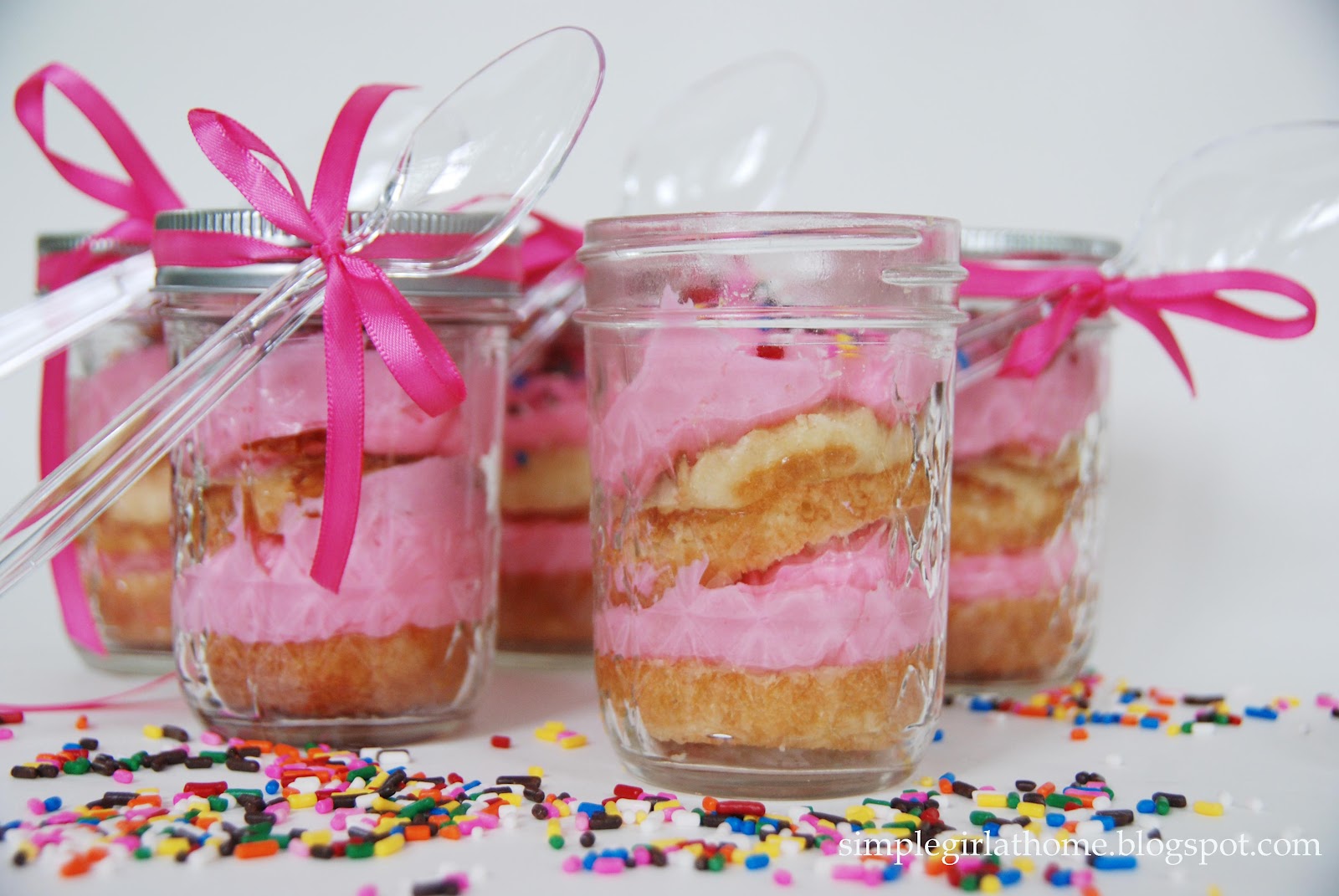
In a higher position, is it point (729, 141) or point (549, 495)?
point (729, 141)

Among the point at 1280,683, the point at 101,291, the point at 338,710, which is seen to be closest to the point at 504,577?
the point at 338,710

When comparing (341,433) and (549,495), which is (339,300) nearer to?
(341,433)

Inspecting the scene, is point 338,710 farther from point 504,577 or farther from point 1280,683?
point 1280,683

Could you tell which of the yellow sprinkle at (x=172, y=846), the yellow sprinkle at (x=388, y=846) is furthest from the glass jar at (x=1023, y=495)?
the yellow sprinkle at (x=172, y=846)

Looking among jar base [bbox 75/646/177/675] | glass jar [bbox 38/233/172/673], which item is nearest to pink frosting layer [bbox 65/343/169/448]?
glass jar [bbox 38/233/172/673]

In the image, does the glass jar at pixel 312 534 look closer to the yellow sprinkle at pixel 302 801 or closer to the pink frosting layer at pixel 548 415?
the yellow sprinkle at pixel 302 801

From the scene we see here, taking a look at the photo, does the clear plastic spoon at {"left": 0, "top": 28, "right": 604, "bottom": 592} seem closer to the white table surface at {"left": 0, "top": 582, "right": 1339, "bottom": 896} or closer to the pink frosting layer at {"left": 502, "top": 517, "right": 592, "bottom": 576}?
the white table surface at {"left": 0, "top": 582, "right": 1339, "bottom": 896}

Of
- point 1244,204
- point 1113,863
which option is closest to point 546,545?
point 1113,863
